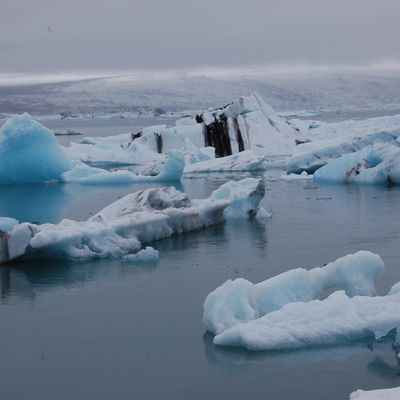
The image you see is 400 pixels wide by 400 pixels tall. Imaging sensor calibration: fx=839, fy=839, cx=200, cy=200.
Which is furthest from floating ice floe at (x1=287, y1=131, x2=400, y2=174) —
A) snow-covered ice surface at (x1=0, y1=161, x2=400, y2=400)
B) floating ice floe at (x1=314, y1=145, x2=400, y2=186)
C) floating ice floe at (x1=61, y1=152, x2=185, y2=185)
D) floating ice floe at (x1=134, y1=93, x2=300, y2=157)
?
snow-covered ice surface at (x1=0, y1=161, x2=400, y2=400)

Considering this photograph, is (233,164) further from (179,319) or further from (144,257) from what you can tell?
(179,319)

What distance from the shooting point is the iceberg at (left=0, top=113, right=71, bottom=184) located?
15461 mm

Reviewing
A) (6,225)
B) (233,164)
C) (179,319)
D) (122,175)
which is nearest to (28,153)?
(122,175)

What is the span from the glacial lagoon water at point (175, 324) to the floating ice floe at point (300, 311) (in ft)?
0.29

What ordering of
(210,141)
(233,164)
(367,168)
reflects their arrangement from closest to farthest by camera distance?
(367,168), (233,164), (210,141)

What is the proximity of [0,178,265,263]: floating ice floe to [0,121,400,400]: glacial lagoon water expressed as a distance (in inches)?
6.2

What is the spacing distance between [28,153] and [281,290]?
1098 cm

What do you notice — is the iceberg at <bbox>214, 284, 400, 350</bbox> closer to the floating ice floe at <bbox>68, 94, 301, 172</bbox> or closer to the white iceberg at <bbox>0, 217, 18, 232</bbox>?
the white iceberg at <bbox>0, 217, 18, 232</bbox>

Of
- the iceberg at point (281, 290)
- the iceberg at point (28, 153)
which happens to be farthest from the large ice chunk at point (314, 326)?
the iceberg at point (28, 153)

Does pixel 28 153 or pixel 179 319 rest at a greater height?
pixel 28 153

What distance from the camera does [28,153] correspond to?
1603cm

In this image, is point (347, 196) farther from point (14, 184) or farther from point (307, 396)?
point (307, 396)

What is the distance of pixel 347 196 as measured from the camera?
1326 cm

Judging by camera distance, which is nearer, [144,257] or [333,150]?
[144,257]
